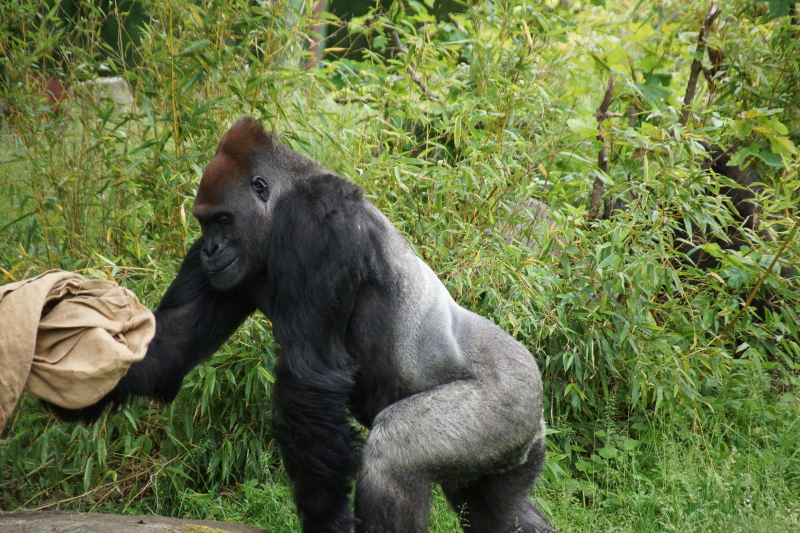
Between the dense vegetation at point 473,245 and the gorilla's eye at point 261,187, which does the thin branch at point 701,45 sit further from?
the gorilla's eye at point 261,187

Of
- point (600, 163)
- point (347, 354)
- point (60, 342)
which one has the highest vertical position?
point (600, 163)

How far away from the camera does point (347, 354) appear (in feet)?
9.45

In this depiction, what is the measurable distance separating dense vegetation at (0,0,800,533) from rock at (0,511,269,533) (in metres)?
0.53

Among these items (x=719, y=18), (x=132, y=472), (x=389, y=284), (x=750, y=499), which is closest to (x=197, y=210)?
(x=389, y=284)

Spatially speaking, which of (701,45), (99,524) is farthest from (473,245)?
(701,45)

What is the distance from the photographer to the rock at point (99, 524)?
2779mm

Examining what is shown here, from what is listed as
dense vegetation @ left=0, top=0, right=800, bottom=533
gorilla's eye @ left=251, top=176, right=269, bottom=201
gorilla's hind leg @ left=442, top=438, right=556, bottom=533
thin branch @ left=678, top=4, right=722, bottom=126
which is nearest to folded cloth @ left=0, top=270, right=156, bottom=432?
gorilla's eye @ left=251, top=176, right=269, bottom=201

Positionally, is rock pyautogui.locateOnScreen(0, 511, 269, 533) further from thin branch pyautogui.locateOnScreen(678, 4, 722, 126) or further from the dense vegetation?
thin branch pyautogui.locateOnScreen(678, 4, 722, 126)

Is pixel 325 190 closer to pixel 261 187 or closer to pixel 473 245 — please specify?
pixel 261 187

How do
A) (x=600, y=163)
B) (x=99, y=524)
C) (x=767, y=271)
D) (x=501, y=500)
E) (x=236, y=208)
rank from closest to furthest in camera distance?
1. (x=99, y=524)
2. (x=236, y=208)
3. (x=501, y=500)
4. (x=767, y=271)
5. (x=600, y=163)

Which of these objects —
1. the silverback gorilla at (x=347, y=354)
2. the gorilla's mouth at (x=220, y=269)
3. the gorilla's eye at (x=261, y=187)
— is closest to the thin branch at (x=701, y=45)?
the silverback gorilla at (x=347, y=354)

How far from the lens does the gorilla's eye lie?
304 centimetres

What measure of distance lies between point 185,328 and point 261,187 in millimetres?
623

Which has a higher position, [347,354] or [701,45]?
[701,45]
